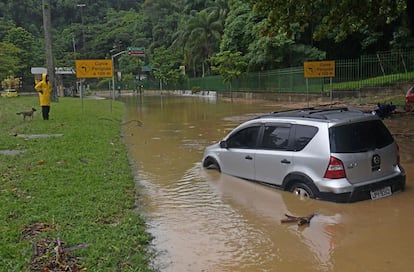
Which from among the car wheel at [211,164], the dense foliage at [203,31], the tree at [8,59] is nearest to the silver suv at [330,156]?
the car wheel at [211,164]

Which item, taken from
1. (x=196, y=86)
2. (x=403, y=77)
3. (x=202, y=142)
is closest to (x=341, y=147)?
(x=202, y=142)

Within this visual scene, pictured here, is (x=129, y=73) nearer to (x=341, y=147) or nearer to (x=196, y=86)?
(x=196, y=86)

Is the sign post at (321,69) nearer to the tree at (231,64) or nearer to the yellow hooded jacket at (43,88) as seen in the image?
the yellow hooded jacket at (43,88)

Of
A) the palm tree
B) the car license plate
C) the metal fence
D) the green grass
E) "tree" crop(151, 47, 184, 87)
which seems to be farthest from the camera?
"tree" crop(151, 47, 184, 87)

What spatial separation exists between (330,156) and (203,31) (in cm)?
5511

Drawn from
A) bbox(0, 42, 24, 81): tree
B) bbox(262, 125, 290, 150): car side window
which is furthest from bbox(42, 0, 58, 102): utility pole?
Result: bbox(262, 125, 290, 150): car side window

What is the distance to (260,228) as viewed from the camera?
620 centimetres

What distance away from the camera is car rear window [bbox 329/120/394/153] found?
686 centimetres

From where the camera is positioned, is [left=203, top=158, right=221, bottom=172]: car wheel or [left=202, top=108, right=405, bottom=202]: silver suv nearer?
[left=202, top=108, right=405, bottom=202]: silver suv

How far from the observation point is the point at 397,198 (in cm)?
726

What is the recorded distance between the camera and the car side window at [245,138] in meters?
8.38

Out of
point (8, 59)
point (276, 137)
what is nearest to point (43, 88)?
point (276, 137)

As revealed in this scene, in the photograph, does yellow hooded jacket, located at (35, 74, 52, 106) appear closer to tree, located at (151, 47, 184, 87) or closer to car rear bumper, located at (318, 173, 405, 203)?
car rear bumper, located at (318, 173, 405, 203)

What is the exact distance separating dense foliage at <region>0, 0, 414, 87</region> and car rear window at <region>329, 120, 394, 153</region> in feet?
29.5
